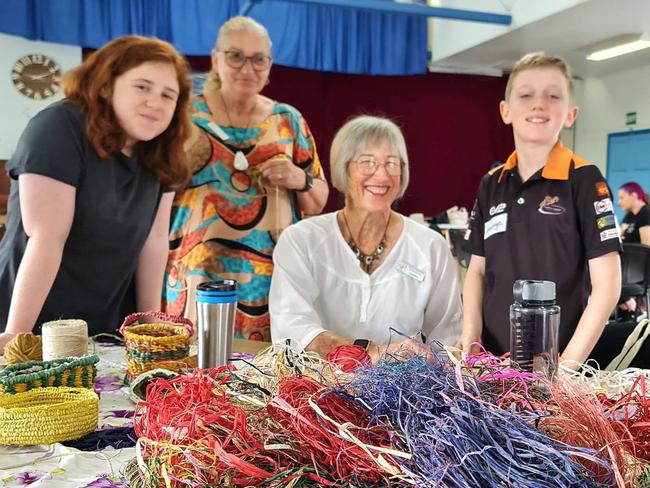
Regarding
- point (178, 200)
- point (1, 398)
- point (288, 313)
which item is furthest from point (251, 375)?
point (178, 200)

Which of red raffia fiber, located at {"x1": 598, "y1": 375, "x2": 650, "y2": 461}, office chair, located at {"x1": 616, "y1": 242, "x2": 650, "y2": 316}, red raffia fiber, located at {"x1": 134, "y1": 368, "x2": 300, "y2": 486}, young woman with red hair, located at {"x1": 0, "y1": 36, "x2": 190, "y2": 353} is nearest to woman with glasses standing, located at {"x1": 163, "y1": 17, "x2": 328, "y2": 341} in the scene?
young woman with red hair, located at {"x1": 0, "y1": 36, "x2": 190, "y2": 353}

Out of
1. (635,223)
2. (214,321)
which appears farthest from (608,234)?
(635,223)

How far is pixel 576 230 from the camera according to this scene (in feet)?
5.16

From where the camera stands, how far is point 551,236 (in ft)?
5.26

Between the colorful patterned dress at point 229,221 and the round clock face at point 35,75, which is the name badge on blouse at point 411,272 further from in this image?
the round clock face at point 35,75

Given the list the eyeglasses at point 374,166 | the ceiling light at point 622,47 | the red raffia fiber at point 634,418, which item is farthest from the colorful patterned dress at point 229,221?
the ceiling light at point 622,47

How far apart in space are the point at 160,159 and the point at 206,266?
422 millimetres

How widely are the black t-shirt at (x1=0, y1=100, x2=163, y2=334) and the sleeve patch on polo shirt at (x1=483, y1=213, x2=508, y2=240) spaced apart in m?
A: 0.93

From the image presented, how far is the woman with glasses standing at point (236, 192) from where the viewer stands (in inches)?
77.0

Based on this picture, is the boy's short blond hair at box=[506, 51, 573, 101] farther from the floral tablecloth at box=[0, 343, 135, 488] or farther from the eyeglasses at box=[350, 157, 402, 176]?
the floral tablecloth at box=[0, 343, 135, 488]

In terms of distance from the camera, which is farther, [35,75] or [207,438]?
[35,75]

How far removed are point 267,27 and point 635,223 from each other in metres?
3.86

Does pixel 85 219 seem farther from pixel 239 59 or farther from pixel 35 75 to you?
pixel 35 75

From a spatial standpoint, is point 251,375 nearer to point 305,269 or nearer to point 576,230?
point 305,269
